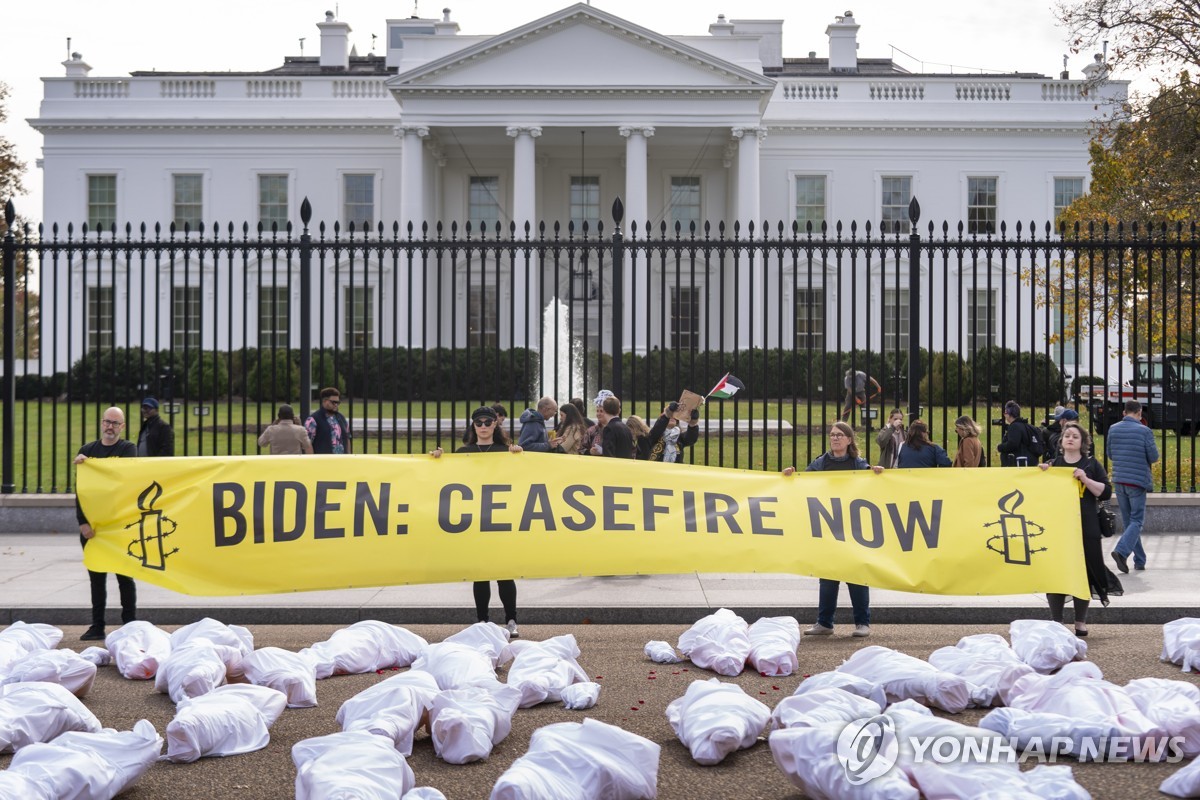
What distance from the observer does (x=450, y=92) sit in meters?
41.5

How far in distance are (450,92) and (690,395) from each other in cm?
3180

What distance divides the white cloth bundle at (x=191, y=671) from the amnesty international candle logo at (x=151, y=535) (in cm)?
156

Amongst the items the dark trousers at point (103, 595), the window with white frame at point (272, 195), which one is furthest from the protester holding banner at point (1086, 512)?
the window with white frame at point (272, 195)

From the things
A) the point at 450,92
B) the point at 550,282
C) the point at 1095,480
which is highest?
the point at 450,92

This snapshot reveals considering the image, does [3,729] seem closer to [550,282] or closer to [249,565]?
[249,565]

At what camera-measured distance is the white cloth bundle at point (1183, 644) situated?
7.17 meters

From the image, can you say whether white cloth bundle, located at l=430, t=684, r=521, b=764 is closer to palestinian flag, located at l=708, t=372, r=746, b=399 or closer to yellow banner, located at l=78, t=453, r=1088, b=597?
yellow banner, located at l=78, t=453, r=1088, b=597

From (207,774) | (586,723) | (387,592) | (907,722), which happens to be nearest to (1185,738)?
(907,722)

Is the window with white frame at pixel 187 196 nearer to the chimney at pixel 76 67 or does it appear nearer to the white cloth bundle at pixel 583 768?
the chimney at pixel 76 67

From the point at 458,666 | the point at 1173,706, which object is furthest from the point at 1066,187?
the point at 458,666

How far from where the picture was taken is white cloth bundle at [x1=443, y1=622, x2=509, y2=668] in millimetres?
7086

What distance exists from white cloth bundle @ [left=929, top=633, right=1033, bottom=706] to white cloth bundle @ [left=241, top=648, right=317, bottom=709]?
11.7ft

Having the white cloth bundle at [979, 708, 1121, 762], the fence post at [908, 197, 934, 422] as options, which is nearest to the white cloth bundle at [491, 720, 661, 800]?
the white cloth bundle at [979, 708, 1121, 762]

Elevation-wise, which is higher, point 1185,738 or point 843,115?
point 843,115
